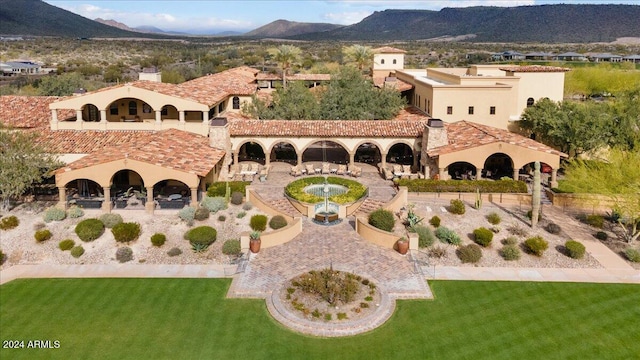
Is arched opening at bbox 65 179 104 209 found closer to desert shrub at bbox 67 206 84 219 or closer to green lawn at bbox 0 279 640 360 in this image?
desert shrub at bbox 67 206 84 219

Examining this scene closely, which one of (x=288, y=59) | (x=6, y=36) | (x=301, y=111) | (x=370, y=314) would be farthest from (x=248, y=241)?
(x=6, y=36)

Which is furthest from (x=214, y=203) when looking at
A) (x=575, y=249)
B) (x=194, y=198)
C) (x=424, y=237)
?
(x=575, y=249)

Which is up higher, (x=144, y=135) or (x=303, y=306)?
(x=144, y=135)

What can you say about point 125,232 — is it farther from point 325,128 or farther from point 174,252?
point 325,128

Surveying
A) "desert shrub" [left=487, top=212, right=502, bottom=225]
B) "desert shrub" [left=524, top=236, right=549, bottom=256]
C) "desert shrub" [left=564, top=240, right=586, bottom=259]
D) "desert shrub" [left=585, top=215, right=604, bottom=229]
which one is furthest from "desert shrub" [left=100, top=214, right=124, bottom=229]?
"desert shrub" [left=585, top=215, right=604, bottom=229]

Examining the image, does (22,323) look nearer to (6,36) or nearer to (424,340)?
(424,340)
